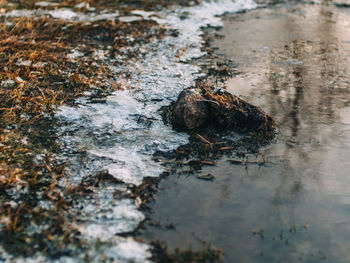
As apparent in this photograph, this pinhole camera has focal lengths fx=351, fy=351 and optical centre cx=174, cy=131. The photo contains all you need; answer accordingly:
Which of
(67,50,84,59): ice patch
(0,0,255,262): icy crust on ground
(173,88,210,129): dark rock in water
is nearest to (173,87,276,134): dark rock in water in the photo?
(173,88,210,129): dark rock in water

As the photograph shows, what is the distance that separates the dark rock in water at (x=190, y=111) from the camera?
430cm

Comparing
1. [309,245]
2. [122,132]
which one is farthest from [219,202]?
[122,132]

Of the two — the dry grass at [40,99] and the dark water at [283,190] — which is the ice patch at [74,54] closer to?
the dry grass at [40,99]

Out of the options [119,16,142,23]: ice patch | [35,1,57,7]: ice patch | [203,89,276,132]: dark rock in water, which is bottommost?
[203,89,276,132]: dark rock in water

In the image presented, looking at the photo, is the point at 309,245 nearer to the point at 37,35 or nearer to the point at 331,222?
the point at 331,222

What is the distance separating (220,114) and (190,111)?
0.38 meters

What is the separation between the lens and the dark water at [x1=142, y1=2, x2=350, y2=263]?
9.34 ft

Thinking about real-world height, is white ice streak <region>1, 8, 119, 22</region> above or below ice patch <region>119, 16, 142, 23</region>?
above

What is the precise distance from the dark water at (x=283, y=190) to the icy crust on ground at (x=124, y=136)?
29cm

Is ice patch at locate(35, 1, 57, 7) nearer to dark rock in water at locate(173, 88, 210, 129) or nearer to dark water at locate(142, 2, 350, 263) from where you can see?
dark water at locate(142, 2, 350, 263)

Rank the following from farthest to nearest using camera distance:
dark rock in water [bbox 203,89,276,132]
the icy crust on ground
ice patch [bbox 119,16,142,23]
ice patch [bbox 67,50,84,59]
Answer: ice patch [bbox 119,16,142,23] → ice patch [bbox 67,50,84,59] → dark rock in water [bbox 203,89,276,132] → the icy crust on ground

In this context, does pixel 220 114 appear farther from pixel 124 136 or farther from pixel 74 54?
pixel 74 54

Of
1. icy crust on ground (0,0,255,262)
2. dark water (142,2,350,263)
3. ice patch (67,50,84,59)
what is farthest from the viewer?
ice patch (67,50,84,59)

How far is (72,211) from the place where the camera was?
3074 millimetres
